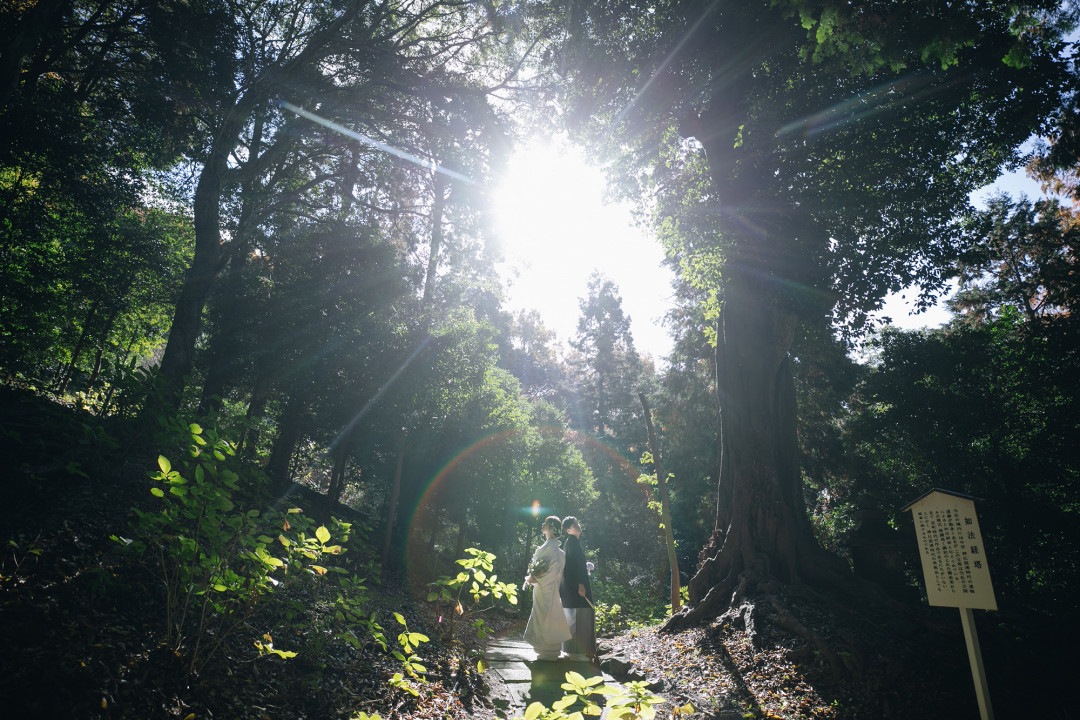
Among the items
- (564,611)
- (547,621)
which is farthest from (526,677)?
(564,611)

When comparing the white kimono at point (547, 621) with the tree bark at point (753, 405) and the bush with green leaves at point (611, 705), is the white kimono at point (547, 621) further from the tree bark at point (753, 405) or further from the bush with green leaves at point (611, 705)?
the bush with green leaves at point (611, 705)

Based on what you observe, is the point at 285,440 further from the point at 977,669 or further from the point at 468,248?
the point at 977,669

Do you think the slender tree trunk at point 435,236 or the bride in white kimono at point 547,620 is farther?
the slender tree trunk at point 435,236

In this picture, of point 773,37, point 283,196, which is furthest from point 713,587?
point 283,196

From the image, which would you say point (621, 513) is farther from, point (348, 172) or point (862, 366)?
point (348, 172)

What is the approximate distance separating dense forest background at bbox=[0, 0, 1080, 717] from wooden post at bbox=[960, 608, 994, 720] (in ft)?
3.82

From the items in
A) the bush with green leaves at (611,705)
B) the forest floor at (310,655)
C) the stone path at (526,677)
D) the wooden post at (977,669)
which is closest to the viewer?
the bush with green leaves at (611,705)

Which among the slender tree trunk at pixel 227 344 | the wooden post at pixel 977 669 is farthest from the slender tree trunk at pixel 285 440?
the wooden post at pixel 977 669

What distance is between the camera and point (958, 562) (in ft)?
12.6

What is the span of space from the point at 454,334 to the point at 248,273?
19.7 ft

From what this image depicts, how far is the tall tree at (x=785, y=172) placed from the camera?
288 inches

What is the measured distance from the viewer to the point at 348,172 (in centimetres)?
1292

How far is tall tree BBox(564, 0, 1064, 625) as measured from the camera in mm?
7312

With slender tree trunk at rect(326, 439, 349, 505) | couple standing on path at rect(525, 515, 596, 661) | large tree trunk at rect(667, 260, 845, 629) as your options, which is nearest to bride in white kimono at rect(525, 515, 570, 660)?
couple standing on path at rect(525, 515, 596, 661)
